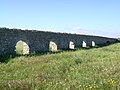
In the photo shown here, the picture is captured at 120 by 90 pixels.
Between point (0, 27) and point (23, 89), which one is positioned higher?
point (0, 27)

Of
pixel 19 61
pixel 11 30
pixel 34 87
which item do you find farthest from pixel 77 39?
pixel 34 87

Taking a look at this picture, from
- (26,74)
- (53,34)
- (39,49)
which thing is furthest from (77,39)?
(26,74)

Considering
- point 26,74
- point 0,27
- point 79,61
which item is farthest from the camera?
point 0,27

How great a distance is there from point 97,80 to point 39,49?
22161 mm

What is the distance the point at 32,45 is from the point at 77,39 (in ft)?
61.1

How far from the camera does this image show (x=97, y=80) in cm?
1154

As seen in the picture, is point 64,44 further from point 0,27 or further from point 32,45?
point 0,27

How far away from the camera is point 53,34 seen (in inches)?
1491

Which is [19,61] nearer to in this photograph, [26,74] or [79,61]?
[79,61]

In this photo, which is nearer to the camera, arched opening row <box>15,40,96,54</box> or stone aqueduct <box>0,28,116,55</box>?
stone aqueduct <box>0,28,116,55</box>

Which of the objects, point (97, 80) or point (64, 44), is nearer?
point (97, 80)

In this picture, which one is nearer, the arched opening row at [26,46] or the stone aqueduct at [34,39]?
the stone aqueduct at [34,39]

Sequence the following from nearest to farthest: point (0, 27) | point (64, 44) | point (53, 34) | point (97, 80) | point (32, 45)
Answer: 1. point (97, 80)
2. point (0, 27)
3. point (32, 45)
4. point (53, 34)
5. point (64, 44)

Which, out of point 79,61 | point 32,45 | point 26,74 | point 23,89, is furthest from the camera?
point 32,45
